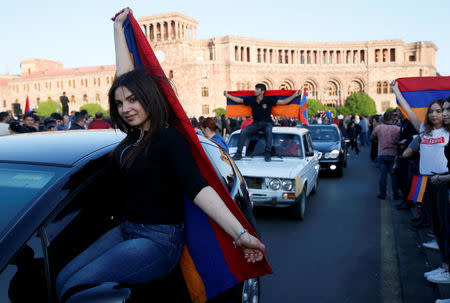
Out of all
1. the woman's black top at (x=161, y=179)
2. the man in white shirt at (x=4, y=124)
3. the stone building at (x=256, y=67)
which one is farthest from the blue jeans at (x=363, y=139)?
the stone building at (x=256, y=67)

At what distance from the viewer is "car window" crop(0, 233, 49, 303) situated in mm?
1615

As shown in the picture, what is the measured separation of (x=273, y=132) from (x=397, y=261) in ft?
13.0

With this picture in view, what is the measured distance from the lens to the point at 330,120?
96.6 ft

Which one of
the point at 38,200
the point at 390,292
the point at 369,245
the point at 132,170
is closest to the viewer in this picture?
the point at 38,200

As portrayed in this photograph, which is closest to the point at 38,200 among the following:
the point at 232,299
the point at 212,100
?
the point at 232,299

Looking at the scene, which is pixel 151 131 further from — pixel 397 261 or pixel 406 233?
pixel 406 233

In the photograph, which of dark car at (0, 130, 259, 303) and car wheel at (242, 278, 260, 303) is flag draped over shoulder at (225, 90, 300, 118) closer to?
car wheel at (242, 278, 260, 303)

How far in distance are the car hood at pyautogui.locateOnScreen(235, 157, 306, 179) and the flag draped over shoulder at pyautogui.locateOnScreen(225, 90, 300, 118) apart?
2.07m

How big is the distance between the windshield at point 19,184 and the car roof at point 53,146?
57 mm

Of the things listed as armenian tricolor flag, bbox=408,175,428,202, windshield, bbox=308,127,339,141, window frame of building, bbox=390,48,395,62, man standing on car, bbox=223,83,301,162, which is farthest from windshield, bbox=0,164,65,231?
window frame of building, bbox=390,48,395,62

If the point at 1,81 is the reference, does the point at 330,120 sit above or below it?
below

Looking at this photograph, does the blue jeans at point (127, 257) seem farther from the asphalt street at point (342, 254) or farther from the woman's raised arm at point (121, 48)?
the asphalt street at point (342, 254)

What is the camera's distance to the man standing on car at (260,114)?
317 inches

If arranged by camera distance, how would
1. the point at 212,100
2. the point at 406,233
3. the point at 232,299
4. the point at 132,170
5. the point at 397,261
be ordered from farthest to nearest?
the point at 212,100 < the point at 406,233 < the point at 397,261 < the point at 232,299 < the point at 132,170
